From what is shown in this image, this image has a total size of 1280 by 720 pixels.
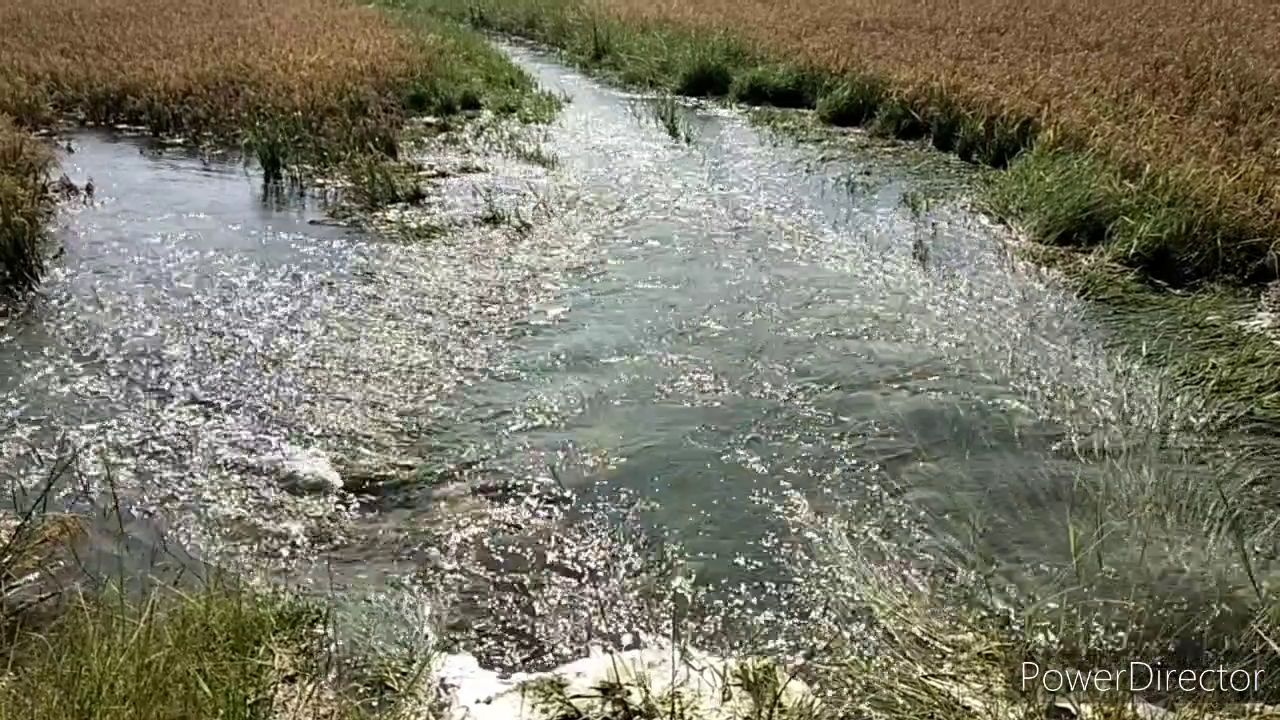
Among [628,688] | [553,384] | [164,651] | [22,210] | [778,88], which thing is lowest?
[628,688]

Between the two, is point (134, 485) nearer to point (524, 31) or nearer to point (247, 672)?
point (247, 672)

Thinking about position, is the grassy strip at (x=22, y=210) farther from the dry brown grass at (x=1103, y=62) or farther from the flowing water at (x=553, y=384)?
the dry brown grass at (x=1103, y=62)

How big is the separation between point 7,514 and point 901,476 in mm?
5005

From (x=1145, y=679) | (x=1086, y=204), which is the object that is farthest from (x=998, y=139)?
(x=1145, y=679)

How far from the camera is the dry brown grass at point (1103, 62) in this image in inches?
406

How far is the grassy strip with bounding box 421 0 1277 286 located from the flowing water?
89 cm

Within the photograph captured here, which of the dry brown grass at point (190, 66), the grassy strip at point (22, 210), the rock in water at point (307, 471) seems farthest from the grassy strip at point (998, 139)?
the grassy strip at point (22, 210)

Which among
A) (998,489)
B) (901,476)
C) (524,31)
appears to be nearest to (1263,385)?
(998,489)

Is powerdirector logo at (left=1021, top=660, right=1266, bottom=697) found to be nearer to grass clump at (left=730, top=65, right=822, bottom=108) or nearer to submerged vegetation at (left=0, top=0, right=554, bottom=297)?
submerged vegetation at (left=0, top=0, right=554, bottom=297)

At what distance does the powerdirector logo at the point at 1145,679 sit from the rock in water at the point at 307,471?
388 centimetres

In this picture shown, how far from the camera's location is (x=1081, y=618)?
15.0ft

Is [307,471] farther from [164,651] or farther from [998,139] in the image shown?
[998,139]

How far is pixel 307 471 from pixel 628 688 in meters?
2.80

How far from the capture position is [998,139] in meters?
12.7
